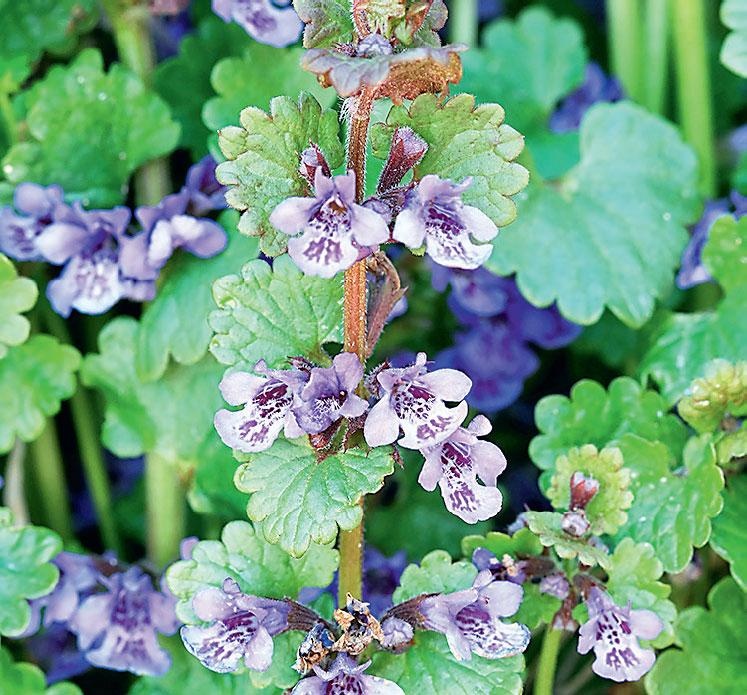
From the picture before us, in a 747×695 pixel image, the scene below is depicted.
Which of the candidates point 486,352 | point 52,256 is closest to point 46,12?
point 52,256

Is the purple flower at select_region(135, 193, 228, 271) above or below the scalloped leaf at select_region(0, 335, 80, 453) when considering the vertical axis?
above

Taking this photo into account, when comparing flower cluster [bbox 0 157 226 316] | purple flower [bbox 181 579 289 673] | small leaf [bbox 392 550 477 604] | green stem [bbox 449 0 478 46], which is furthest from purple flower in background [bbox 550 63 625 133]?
purple flower [bbox 181 579 289 673]

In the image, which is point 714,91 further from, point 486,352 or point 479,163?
point 479,163

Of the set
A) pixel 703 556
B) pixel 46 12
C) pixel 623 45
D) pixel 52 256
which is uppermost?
pixel 46 12

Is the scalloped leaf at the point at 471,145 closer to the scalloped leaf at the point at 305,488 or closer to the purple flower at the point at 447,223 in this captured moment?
the purple flower at the point at 447,223

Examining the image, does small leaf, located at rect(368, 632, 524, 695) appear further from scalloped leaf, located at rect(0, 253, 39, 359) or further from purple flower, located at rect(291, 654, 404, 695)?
scalloped leaf, located at rect(0, 253, 39, 359)

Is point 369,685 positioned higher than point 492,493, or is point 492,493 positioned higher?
point 492,493
